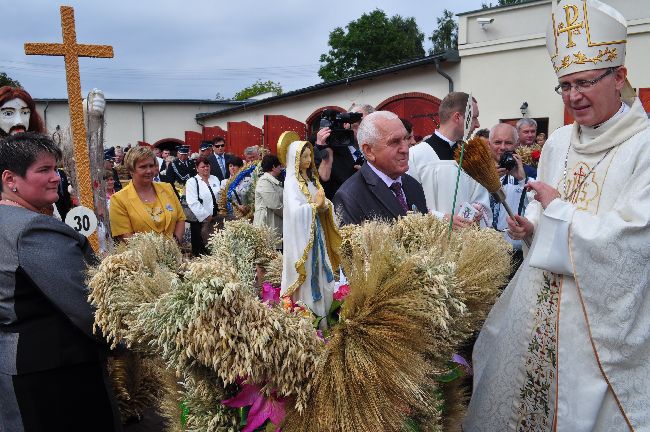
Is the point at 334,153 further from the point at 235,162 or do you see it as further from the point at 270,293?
the point at 235,162

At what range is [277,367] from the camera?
6.10 feet

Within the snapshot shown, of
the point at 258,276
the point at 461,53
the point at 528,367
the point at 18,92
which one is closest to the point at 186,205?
the point at 18,92

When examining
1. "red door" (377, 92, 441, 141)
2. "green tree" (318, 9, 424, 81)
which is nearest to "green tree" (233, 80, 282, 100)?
"green tree" (318, 9, 424, 81)

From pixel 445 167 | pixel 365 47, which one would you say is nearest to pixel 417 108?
pixel 445 167

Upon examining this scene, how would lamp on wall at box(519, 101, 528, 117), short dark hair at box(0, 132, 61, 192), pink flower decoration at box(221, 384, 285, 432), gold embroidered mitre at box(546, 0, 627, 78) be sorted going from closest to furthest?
pink flower decoration at box(221, 384, 285, 432), short dark hair at box(0, 132, 61, 192), gold embroidered mitre at box(546, 0, 627, 78), lamp on wall at box(519, 101, 528, 117)

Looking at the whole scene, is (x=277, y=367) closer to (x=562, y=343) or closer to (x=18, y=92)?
(x=562, y=343)

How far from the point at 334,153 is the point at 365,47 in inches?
1816

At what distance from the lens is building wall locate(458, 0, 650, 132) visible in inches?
502

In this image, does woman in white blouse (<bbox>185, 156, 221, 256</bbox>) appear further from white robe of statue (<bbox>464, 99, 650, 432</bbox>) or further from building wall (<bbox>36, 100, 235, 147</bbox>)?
building wall (<bbox>36, 100, 235, 147</bbox>)

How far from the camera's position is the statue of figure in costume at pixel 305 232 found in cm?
222

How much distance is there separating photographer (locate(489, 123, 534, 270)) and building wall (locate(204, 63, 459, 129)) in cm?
946

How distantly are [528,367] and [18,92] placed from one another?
3321 mm

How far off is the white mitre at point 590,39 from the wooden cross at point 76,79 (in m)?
2.81

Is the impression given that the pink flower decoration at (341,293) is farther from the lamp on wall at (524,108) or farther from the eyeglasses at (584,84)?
the lamp on wall at (524,108)
